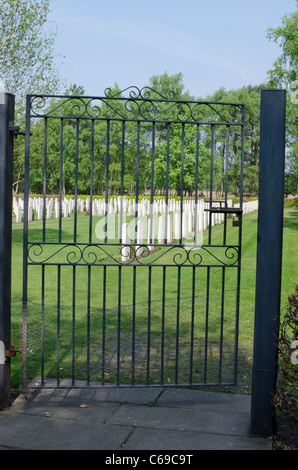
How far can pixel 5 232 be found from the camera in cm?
405

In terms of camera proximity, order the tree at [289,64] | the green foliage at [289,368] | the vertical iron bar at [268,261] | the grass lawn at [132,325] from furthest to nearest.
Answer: the tree at [289,64] → the grass lawn at [132,325] → the vertical iron bar at [268,261] → the green foliage at [289,368]

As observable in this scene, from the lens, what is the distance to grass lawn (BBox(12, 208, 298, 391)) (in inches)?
190

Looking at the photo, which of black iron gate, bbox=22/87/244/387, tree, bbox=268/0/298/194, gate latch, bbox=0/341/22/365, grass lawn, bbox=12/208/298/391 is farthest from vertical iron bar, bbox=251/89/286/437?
tree, bbox=268/0/298/194

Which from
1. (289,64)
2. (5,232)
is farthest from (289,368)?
(289,64)

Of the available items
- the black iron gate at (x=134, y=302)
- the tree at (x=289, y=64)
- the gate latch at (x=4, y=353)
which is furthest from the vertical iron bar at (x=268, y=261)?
the tree at (x=289, y=64)

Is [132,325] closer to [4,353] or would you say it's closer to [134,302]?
[134,302]

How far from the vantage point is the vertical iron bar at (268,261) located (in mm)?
3574

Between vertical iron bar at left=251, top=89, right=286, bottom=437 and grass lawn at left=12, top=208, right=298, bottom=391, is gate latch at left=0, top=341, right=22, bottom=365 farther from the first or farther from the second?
vertical iron bar at left=251, top=89, right=286, bottom=437

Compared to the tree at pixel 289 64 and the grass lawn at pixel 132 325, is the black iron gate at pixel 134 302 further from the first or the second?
the tree at pixel 289 64

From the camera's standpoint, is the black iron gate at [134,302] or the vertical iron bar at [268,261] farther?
the black iron gate at [134,302]

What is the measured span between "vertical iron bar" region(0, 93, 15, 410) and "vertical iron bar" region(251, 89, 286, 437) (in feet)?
6.41

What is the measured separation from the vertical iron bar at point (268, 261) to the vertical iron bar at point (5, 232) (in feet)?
6.41
